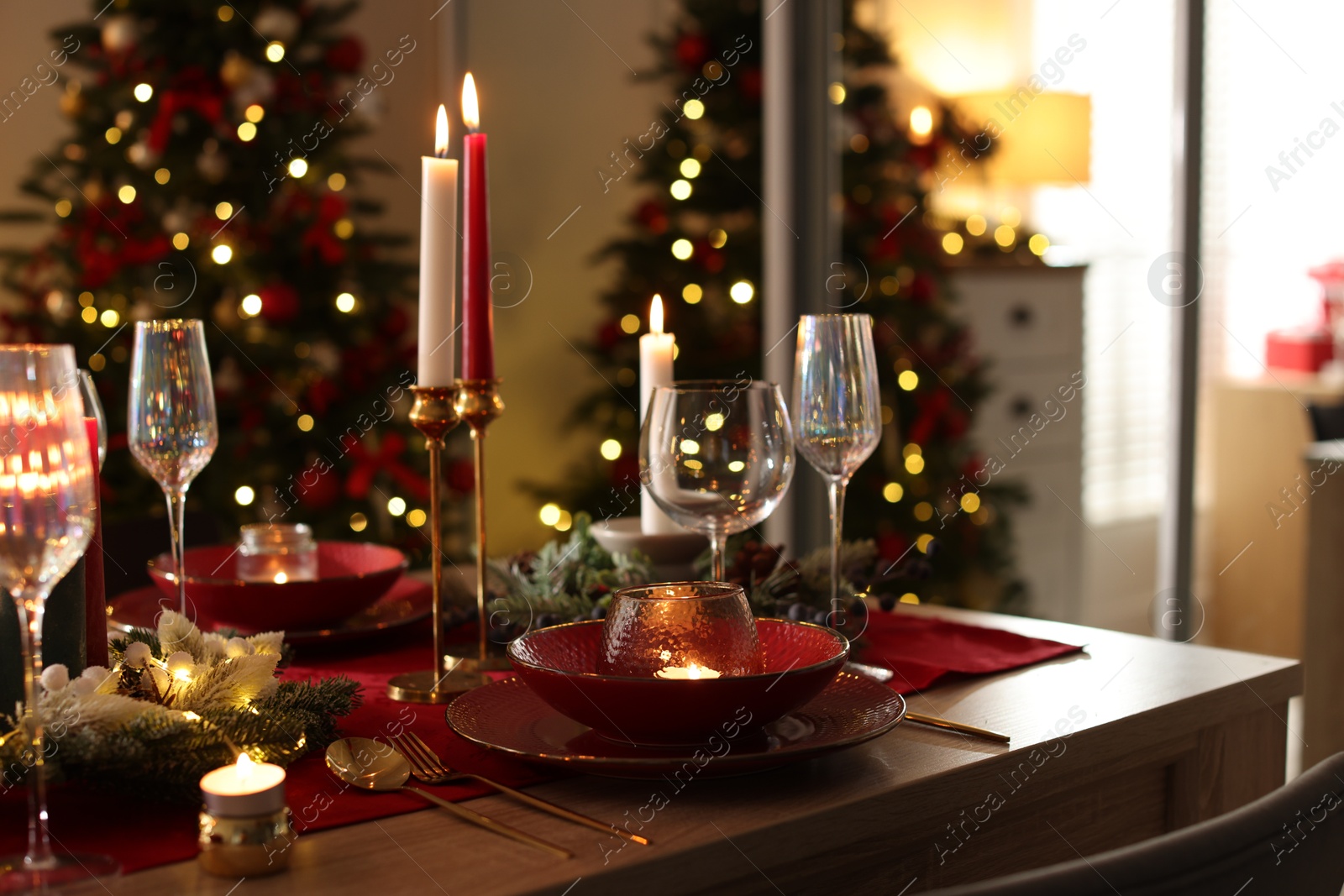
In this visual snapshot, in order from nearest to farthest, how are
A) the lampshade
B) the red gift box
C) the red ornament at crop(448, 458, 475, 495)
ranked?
the red gift box < the lampshade < the red ornament at crop(448, 458, 475, 495)

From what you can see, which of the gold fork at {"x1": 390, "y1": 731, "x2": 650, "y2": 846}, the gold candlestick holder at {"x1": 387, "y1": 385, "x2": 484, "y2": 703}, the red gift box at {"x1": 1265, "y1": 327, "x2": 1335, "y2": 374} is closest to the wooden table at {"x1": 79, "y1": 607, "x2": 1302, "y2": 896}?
the gold fork at {"x1": 390, "y1": 731, "x2": 650, "y2": 846}

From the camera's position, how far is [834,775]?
2.73 feet

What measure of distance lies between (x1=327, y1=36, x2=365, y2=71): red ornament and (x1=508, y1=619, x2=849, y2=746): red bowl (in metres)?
2.68

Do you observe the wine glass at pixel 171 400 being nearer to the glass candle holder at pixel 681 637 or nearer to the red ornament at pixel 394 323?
the glass candle holder at pixel 681 637

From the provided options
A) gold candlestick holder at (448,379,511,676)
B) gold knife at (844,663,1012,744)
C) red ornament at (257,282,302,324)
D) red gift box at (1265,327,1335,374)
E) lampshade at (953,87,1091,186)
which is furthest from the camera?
red ornament at (257,282,302,324)

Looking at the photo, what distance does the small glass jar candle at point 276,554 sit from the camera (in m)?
1.26

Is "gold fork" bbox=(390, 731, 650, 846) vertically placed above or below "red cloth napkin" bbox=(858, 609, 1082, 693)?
above

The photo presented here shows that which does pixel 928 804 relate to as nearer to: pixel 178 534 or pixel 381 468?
pixel 178 534

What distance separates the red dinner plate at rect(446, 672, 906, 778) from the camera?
79cm

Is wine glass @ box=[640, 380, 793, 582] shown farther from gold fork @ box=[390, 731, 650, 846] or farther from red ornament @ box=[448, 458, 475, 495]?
red ornament @ box=[448, 458, 475, 495]

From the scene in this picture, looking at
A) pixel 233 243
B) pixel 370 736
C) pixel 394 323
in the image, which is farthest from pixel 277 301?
pixel 370 736

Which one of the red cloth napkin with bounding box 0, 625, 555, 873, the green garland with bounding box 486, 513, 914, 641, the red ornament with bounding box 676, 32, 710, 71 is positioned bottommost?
the red cloth napkin with bounding box 0, 625, 555, 873

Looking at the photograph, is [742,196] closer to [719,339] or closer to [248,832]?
[719,339]

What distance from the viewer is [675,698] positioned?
2.57ft
